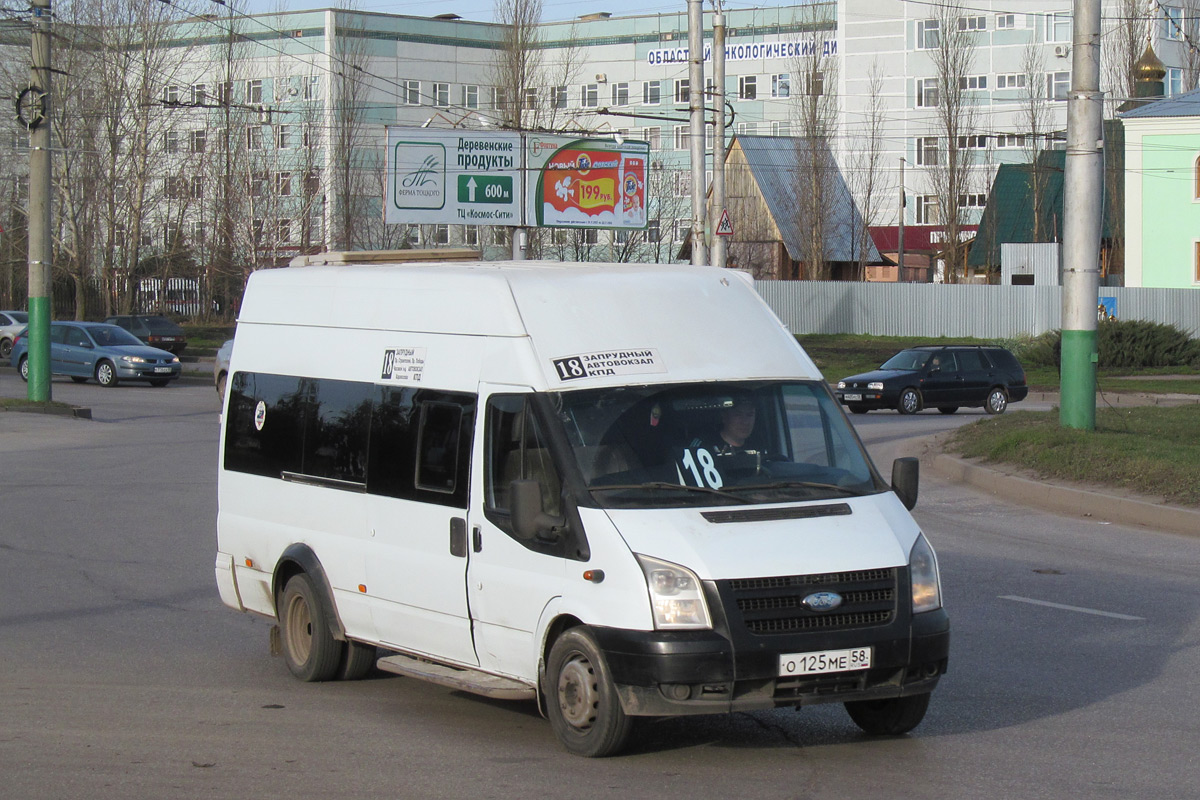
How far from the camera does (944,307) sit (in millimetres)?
55969

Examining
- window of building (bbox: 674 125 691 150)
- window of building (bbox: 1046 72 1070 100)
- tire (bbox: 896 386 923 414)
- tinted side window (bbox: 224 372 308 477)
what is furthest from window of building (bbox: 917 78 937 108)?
tinted side window (bbox: 224 372 308 477)

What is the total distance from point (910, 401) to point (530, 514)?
2465 centimetres

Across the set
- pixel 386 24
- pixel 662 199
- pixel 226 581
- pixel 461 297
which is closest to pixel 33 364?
pixel 226 581

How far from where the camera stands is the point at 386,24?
8606cm

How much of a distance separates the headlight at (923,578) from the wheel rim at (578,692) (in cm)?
141

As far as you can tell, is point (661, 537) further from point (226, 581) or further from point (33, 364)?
point (33, 364)

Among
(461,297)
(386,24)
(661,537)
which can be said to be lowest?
(661,537)

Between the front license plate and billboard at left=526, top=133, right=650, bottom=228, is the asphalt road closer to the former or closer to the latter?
the front license plate

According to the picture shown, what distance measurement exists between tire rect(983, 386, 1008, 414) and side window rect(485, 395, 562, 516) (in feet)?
83.3

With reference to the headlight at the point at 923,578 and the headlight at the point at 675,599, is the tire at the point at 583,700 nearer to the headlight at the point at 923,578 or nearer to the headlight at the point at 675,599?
the headlight at the point at 675,599

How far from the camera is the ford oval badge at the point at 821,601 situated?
19.4 ft

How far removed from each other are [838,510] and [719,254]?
23.2m

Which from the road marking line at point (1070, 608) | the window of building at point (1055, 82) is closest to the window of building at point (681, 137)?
the window of building at point (1055, 82)

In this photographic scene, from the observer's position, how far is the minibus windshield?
6.31m
